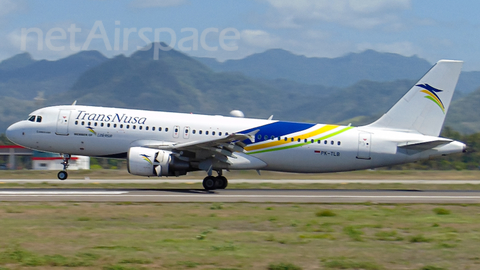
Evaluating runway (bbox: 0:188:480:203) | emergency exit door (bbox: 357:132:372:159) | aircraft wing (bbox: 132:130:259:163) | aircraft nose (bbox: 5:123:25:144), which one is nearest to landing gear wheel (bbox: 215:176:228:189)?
runway (bbox: 0:188:480:203)

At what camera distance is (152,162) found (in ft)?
86.6

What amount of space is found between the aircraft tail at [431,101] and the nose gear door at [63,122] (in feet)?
55.9

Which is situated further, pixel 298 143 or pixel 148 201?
pixel 298 143

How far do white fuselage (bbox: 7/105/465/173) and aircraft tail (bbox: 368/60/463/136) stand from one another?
70 cm

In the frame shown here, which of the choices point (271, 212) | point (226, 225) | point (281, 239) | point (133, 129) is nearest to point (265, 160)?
point (133, 129)

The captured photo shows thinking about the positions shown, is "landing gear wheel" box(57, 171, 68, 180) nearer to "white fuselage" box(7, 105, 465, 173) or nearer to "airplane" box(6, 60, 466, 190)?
"airplane" box(6, 60, 466, 190)

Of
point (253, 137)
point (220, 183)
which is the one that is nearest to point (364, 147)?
point (253, 137)

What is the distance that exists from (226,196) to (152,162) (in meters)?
3.91

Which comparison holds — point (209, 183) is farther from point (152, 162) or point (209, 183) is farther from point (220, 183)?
point (152, 162)

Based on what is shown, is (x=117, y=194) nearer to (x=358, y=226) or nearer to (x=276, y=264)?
(x=358, y=226)

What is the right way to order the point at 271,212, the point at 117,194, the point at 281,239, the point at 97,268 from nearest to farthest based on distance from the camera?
the point at 97,268, the point at 281,239, the point at 271,212, the point at 117,194

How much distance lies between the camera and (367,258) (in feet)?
41.5

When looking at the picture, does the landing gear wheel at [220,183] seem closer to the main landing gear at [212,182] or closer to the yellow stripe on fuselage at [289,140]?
the main landing gear at [212,182]

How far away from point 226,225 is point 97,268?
602cm
